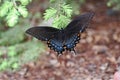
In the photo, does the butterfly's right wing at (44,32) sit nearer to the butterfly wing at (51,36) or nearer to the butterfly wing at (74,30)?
the butterfly wing at (51,36)

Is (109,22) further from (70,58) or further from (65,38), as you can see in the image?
→ (65,38)

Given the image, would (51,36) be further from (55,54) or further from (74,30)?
(55,54)

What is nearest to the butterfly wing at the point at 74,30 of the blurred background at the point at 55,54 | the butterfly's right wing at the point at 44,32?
the butterfly's right wing at the point at 44,32

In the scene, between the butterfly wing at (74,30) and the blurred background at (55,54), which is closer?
the butterfly wing at (74,30)

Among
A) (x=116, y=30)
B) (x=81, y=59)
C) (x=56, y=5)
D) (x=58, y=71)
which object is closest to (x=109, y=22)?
(x=116, y=30)

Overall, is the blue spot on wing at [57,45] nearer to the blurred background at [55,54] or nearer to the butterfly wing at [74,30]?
the butterfly wing at [74,30]

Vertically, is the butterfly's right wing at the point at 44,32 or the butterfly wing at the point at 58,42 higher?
the butterfly's right wing at the point at 44,32

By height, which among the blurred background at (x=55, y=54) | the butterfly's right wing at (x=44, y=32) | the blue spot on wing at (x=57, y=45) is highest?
the blurred background at (x=55, y=54)

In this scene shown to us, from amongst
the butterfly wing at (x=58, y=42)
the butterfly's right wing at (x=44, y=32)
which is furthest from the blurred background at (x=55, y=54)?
the butterfly wing at (x=58, y=42)
